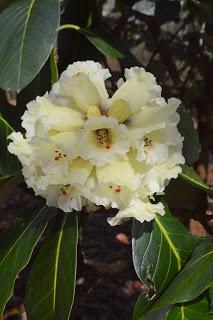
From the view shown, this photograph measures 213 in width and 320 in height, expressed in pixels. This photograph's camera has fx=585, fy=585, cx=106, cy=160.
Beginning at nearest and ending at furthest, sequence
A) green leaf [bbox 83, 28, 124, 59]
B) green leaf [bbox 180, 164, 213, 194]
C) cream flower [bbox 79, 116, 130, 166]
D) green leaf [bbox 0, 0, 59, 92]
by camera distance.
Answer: cream flower [bbox 79, 116, 130, 166]
green leaf [bbox 0, 0, 59, 92]
green leaf [bbox 180, 164, 213, 194]
green leaf [bbox 83, 28, 124, 59]

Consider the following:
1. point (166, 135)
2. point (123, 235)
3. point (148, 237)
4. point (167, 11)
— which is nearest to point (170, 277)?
point (148, 237)

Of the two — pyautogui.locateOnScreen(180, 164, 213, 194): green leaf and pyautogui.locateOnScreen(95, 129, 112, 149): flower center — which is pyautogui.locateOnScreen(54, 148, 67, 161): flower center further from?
pyautogui.locateOnScreen(180, 164, 213, 194): green leaf

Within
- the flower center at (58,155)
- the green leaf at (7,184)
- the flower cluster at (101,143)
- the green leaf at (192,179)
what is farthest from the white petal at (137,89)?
the green leaf at (7,184)

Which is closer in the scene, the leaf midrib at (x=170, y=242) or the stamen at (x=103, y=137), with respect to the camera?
the stamen at (x=103, y=137)

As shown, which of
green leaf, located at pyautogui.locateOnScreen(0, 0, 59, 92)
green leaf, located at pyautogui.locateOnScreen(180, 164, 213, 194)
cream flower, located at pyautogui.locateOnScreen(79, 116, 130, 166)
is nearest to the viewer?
cream flower, located at pyautogui.locateOnScreen(79, 116, 130, 166)

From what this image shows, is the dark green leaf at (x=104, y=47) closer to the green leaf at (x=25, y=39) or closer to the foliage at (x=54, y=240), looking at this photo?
the foliage at (x=54, y=240)

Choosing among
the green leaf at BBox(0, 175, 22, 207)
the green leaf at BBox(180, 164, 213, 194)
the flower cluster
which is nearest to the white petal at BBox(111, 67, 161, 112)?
the flower cluster

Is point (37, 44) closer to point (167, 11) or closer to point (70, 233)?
point (70, 233)
